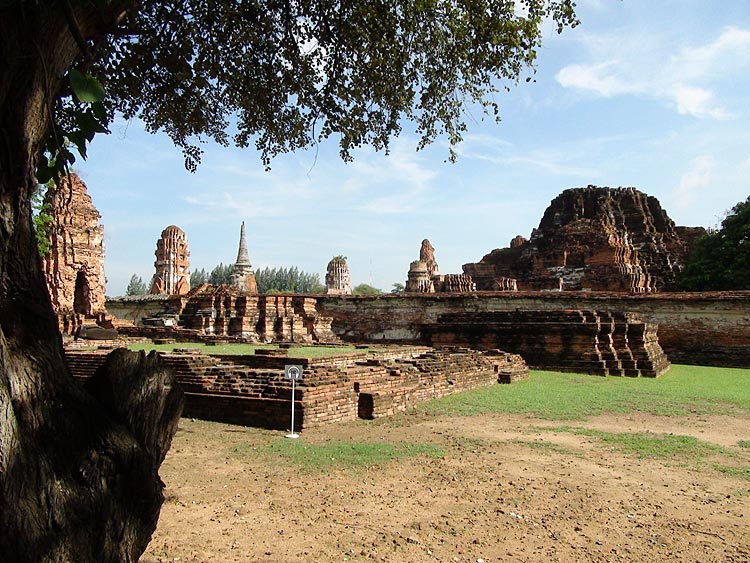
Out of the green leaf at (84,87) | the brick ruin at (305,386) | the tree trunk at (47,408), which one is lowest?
the brick ruin at (305,386)

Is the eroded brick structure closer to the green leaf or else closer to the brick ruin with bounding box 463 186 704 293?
the brick ruin with bounding box 463 186 704 293

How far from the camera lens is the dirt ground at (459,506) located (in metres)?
3.44

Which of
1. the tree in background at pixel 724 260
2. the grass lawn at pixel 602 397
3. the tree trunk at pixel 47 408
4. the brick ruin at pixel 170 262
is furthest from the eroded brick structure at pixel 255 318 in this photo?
the brick ruin at pixel 170 262

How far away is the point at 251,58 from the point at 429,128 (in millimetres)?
2250

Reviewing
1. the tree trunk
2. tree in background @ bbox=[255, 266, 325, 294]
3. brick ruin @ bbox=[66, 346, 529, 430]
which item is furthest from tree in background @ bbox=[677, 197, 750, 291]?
tree in background @ bbox=[255, 266, 325, 294]

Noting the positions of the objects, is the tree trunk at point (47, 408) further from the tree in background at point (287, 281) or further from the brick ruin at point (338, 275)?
the tree in background at point (287, 281)

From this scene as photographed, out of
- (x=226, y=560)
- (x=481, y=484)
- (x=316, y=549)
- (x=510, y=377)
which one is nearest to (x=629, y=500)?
(x=481, y=484)

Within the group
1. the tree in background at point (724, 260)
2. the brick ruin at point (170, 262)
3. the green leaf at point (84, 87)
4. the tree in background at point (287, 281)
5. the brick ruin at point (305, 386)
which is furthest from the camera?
the tree in background at point (287, 281)

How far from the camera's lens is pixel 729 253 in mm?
24828

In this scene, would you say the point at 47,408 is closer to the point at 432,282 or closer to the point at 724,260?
the point at 724,260

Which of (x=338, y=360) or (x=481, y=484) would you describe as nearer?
(x=481, y=484)

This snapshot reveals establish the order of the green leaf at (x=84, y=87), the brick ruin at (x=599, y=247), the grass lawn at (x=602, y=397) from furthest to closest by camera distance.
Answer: the brick ruin at (x=599, y=247) < the grass lawn at (x=602, y=397) < the green leaf at (x=84, y=87)

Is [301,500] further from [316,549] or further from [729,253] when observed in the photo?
[729,253]

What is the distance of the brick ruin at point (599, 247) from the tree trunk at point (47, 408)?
27152 mm
